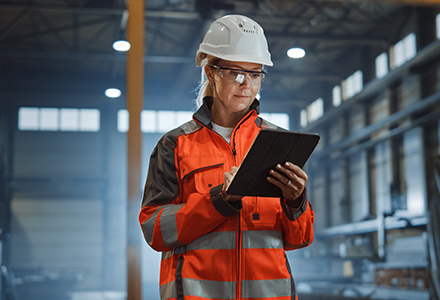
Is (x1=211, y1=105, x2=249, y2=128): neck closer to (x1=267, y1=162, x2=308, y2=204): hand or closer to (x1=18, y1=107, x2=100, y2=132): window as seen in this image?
(x1=267, y1=162, x2=308, y2=204): hand

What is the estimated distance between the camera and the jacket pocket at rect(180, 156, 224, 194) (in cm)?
148

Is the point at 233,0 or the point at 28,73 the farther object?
the point at 233,0

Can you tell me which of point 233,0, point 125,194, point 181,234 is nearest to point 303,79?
point 233,0

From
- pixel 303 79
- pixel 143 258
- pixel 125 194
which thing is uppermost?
pixel 303 79

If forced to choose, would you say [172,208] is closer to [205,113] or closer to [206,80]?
[205,113]

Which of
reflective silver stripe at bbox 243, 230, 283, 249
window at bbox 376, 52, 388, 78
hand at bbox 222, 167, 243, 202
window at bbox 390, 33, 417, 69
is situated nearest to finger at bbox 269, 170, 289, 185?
hand at bbox 222, 167, 243, 202

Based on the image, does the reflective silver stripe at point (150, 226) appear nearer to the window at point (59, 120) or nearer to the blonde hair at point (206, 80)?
the blonde hair at point (206, 80)

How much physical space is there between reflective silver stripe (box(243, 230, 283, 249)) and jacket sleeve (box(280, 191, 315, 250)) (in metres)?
0.04

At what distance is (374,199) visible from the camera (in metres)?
5.12

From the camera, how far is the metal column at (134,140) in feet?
9.00

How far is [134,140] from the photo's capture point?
111 inches

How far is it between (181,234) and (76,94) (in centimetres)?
197

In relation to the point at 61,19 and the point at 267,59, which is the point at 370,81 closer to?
the point at 61,19

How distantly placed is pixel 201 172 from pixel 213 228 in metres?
0.18
